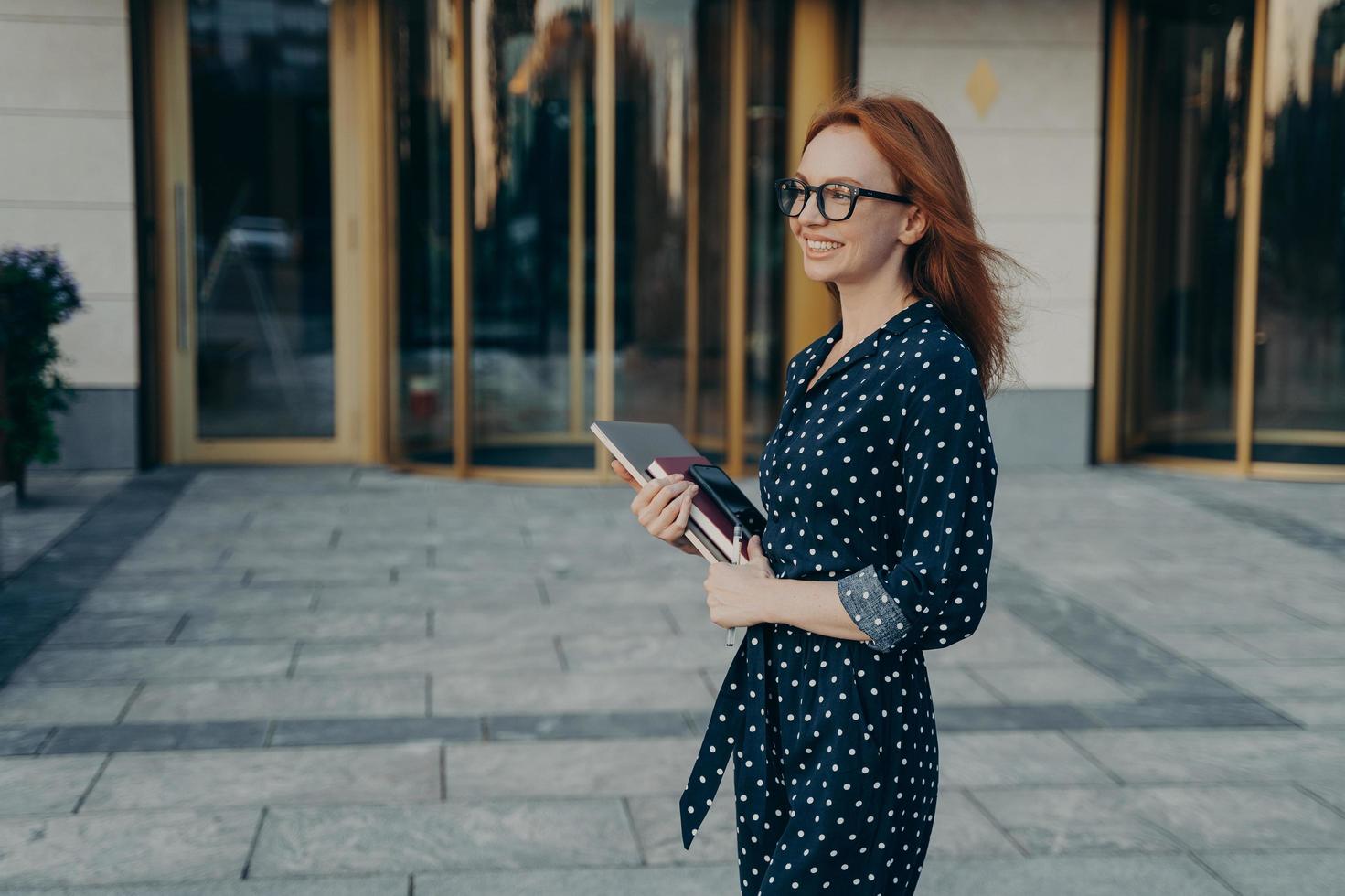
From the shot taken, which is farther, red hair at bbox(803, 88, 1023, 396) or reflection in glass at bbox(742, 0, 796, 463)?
reflection in glass at bbox(742, 0, 796, 463)

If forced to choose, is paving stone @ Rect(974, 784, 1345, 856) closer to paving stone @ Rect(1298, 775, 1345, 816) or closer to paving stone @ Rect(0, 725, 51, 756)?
paving stone @ Rect(1298, 775, 1345, 816)

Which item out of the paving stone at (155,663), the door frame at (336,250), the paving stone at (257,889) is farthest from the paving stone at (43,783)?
the door frame at (336,250)

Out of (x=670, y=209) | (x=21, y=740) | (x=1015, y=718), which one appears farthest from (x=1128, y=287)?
(x=21, y=740)

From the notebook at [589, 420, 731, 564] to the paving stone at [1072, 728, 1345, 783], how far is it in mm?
2517

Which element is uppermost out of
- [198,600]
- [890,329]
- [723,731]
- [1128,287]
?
[1128,287]

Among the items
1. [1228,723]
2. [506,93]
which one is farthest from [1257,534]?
[506,93]

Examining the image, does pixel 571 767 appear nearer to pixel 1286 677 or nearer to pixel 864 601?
pixel 864 601

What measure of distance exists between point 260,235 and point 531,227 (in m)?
1.94

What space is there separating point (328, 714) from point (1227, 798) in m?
2.72

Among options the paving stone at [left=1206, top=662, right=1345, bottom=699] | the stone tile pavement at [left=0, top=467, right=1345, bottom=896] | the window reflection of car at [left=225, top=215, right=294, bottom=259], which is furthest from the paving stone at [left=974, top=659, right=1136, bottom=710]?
the window reflection of car at [left=225, top=215, right=294, bottom=259]

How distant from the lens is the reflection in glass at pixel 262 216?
9750 mm

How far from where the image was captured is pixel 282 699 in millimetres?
4859

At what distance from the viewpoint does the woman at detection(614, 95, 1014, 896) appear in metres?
1.89

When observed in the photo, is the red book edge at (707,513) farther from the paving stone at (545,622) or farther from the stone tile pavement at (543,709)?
the paving stone at (545,622)
